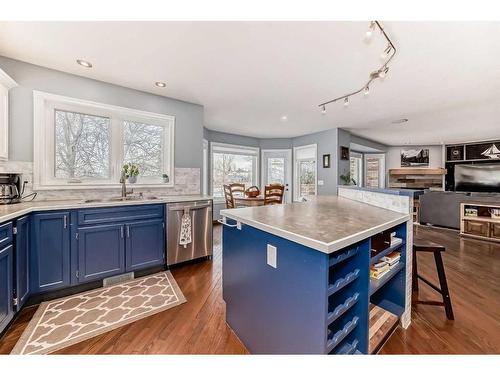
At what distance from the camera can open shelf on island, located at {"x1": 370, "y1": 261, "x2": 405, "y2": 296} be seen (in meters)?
1.28

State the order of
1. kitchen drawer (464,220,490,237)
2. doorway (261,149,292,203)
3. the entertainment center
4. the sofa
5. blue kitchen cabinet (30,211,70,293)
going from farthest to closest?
doorway (261,149,292,203), the sofa, the entertainment center, kitchen drawer (464,220,490,237), blue kitchen cabinet (30,211,70,293)

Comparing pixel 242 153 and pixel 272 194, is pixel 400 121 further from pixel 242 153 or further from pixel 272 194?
pixel 242 153

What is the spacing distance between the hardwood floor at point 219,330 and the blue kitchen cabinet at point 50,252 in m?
0.25

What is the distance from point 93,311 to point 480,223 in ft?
21.2

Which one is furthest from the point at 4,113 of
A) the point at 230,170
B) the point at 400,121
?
the point at 400,121

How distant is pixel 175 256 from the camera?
2684 mm

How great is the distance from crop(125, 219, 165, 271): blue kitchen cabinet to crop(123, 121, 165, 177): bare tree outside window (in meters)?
0.91

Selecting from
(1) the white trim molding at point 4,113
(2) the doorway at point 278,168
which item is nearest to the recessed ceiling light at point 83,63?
(1) the white trim molding at point 4,113

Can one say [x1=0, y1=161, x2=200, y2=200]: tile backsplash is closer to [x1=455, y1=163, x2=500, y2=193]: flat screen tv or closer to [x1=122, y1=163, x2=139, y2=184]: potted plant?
[x1=122, y1=163, x2=139, y2=184]: potted plant

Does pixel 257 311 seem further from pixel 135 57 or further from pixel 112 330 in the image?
pixel 135 57

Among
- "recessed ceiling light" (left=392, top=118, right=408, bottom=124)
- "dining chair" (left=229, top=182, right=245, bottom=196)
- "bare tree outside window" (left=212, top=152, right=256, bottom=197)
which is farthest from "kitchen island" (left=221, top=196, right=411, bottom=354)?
"bare tree outside window" (left=212, top=152, right=256, bottom=197)

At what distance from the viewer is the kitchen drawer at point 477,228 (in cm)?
Answer: 410

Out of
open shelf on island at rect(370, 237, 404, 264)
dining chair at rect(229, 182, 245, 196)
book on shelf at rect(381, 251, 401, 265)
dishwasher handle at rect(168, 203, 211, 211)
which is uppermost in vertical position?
dining chair at rect(229, 182, 245, 196)
